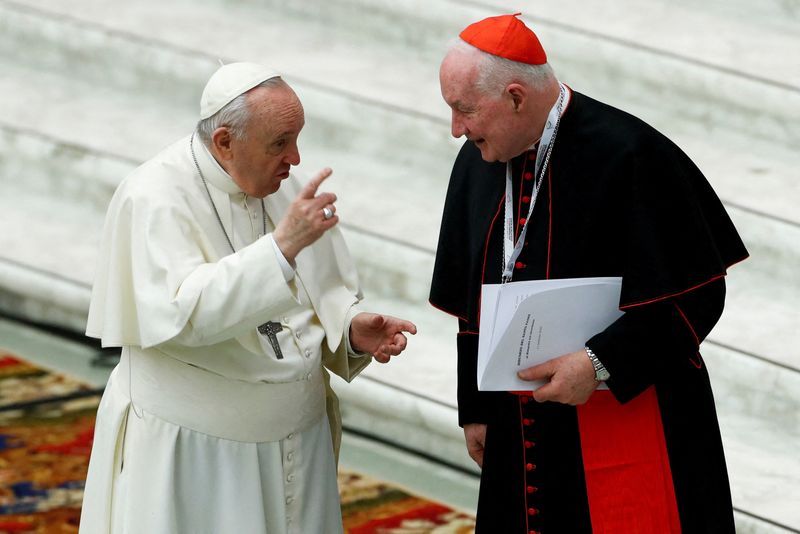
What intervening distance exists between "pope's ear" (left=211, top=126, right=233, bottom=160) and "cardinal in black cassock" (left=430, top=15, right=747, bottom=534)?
1.55 feet

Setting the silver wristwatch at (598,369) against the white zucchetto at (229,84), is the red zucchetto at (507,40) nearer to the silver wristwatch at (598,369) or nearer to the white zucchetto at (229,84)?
the white zucchetto at (229,84)

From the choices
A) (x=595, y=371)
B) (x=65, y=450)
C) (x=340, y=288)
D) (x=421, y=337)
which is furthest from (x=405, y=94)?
(x=595, y=371)

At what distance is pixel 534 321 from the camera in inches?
120

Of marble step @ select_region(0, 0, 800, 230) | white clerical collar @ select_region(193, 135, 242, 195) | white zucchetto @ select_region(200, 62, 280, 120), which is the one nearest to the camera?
white zucchetto @ select_region(200, 62, 280, 120)

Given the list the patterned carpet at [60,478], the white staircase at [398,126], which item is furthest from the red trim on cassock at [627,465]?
the white staircase at [398,126]

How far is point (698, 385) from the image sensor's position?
3188 mm

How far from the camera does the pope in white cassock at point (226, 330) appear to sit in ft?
9.67

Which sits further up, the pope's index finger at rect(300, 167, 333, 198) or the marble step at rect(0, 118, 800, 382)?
the pope's index finger at rect(300, 167, 333, 198)

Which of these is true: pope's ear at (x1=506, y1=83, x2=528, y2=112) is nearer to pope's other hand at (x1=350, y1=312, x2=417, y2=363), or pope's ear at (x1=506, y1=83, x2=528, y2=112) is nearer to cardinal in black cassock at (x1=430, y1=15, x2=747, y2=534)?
cardinal in black cassock at (x1=430, y1=15, x2=747, y2=534)

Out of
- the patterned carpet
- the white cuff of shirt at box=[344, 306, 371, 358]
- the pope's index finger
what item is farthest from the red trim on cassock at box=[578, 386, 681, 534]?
the patterned carpet

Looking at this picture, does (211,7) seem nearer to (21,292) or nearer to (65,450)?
(21,292)

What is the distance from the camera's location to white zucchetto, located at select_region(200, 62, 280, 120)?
2982mm

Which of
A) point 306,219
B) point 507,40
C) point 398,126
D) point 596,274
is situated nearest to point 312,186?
point 306,219

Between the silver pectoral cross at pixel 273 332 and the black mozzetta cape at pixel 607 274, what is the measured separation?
0.45m
